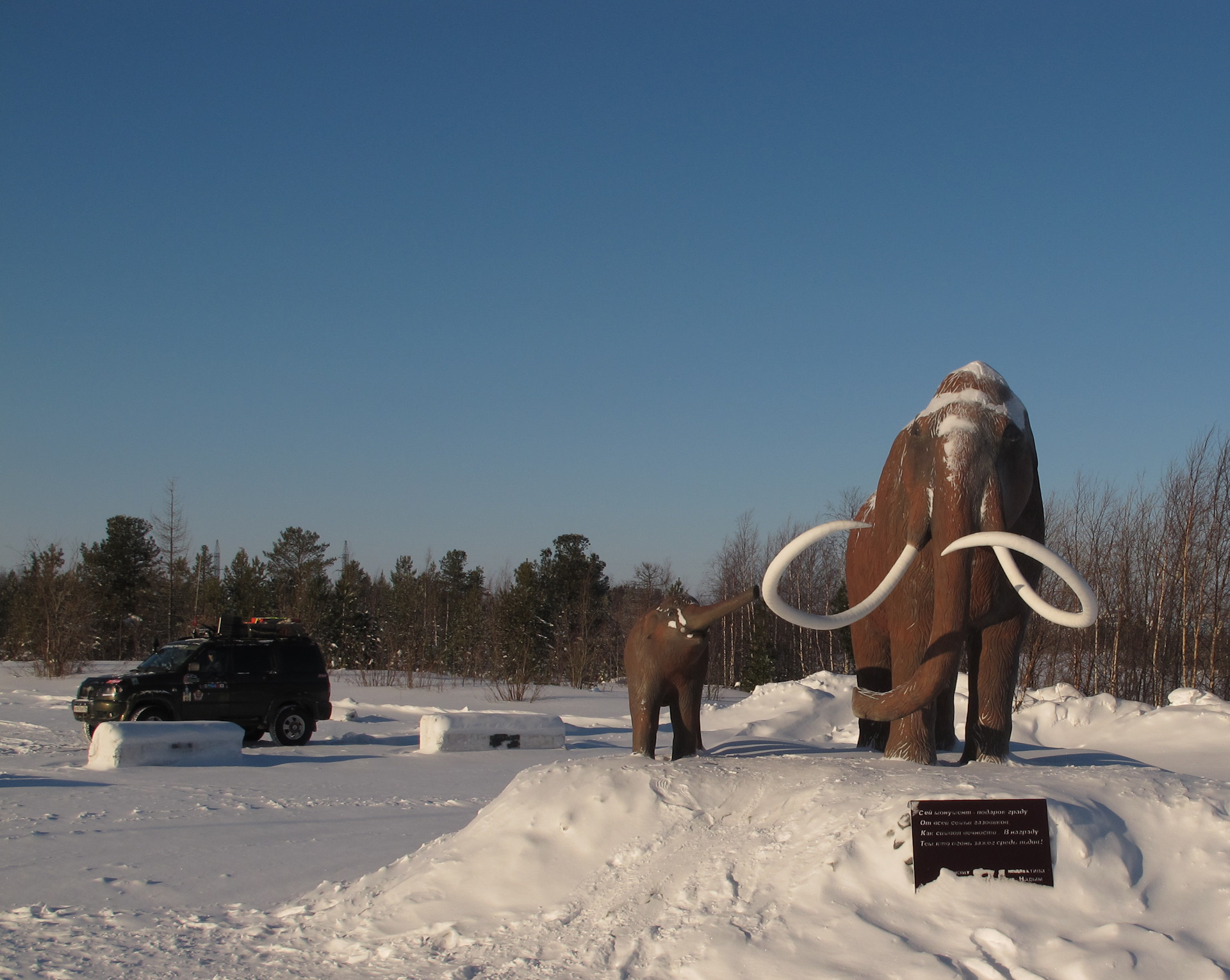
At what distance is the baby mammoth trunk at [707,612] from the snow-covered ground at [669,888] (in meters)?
0.89

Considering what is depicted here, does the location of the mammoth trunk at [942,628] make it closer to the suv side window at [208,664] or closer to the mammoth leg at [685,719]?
the mammoth leg at [685,719]

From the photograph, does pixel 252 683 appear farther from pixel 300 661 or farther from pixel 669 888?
pixel 669 888

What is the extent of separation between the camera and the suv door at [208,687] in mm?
14867

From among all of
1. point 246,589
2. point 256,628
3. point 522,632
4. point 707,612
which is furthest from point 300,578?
point 707,612

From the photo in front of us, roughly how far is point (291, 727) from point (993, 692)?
11.7m

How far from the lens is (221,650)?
1524 cm

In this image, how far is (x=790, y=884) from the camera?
5.06 m

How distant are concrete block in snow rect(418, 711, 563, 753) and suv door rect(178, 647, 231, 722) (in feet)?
9.50

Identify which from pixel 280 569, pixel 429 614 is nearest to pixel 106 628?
pixel 280 569

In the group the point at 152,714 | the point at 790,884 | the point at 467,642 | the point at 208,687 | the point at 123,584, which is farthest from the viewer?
the point at 123,584

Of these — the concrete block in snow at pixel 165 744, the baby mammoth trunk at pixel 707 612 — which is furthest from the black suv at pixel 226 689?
the baby mammoth trunk at pixel 707 612

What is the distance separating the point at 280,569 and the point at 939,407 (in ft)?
154

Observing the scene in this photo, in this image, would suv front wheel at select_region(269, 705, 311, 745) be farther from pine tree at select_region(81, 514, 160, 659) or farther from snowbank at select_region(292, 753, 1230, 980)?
pine tree at select_region(81, 514, 160, 659)

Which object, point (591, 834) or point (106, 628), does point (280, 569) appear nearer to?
point (106, 628)
